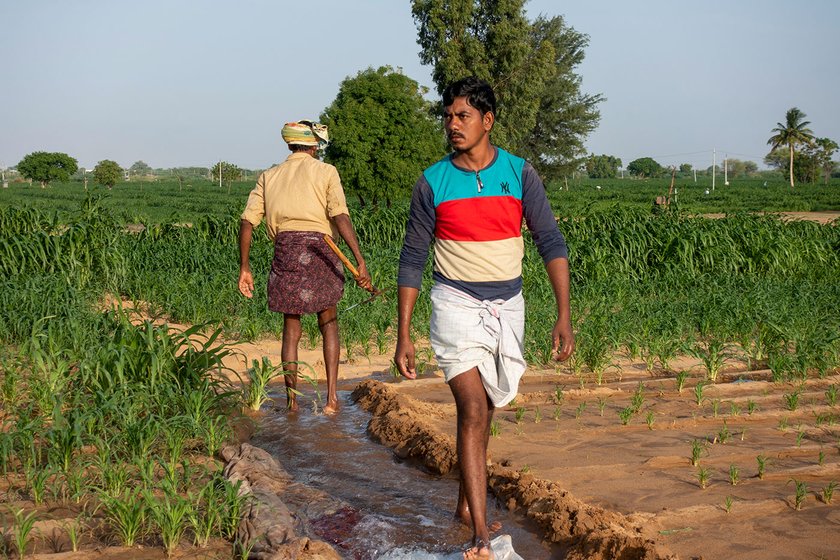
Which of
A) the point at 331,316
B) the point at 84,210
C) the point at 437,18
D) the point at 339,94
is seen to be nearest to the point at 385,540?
the point at 331,316

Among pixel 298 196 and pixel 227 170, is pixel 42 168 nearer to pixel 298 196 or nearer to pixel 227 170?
pixel 227 170

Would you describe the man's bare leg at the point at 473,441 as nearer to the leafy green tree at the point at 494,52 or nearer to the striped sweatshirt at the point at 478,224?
the striped sweatshirt at the point at 478,224

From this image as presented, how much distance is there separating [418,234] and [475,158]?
1.37 ft

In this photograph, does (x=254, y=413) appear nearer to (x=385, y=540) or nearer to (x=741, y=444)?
(x=385, y=540)

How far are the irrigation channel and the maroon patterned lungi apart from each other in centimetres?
83

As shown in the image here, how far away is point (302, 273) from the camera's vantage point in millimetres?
5949

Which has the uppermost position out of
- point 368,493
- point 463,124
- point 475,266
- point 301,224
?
point 463,124

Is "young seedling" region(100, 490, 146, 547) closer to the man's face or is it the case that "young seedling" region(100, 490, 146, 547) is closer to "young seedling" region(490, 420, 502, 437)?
the man's face

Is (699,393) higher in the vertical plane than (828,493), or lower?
higher

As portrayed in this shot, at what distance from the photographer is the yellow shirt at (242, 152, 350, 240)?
5.87m

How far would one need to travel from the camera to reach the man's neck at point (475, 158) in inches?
142

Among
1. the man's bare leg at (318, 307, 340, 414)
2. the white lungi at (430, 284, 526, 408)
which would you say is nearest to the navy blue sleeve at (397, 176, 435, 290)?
the white lungi at (430, 284, 526, 408)

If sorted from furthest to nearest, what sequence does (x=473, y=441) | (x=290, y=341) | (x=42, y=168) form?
1. (x=42, y=168)
2. (x=290, y=341)
3. (x=473, y=441)

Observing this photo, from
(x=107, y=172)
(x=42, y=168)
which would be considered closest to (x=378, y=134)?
(x=107, y=172)
